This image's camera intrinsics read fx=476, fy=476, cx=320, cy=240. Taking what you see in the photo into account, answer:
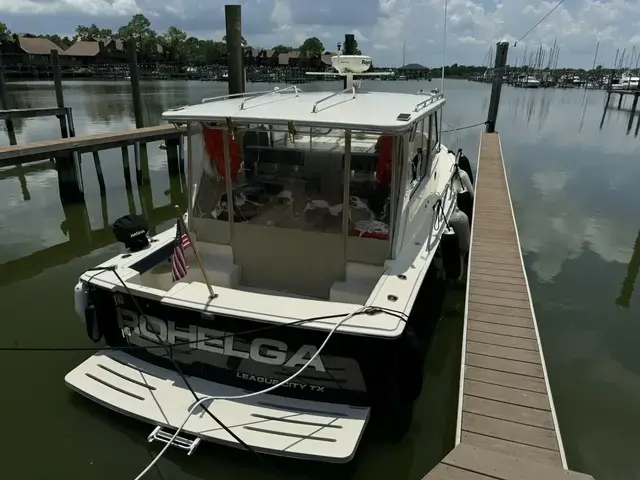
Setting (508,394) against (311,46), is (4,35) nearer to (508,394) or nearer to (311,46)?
(311,46)

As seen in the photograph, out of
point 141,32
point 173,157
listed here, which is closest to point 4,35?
point 141,32

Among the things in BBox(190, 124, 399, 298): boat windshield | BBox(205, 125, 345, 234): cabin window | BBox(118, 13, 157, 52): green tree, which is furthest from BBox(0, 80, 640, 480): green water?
BBox(118, 13, 157, 52): green tree

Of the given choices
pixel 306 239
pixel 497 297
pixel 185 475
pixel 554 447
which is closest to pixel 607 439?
pixel 554 447

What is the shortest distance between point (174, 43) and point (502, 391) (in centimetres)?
10652

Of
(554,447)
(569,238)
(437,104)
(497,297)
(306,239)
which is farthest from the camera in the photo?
(569,238)

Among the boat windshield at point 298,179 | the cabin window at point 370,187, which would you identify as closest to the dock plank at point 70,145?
the boat windshield at point 298,179

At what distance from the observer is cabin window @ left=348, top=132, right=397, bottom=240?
15.8 feet

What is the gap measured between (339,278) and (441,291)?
98.0 inches

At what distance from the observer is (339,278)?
5125 mm

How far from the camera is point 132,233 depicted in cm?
541

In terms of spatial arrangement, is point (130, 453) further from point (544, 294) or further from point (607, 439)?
point (544, 294)

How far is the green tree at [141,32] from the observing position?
9431 centimetres

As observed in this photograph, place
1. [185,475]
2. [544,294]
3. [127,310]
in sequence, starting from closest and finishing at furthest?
[185,475] < [127,310] < [544,294]

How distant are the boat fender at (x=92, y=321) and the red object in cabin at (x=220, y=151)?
1.90m
